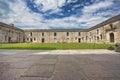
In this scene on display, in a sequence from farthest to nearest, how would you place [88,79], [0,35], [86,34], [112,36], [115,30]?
[86,34] < [0,35] < [112,36] < [115,30] < [88,79]

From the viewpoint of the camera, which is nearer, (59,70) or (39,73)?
(39,73)

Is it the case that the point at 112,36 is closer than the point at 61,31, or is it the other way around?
the point at 112,36

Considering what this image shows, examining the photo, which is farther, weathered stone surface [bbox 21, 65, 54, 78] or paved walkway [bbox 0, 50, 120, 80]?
weathered stone surface [bbox 21, 65, 54, 78]

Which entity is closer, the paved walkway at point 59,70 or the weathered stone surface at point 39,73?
the paved walkway at point 59,70

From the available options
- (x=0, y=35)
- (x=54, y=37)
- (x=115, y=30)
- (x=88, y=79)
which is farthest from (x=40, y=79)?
(x=54, y=37)

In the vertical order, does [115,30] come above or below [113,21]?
below

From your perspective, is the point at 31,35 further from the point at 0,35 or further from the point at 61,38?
the point at 0,35

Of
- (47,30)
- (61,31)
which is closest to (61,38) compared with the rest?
(61,31)

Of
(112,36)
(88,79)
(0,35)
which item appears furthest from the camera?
(0,35)

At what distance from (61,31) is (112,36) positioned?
2609 cm

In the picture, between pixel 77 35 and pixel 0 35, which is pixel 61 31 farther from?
pixel 0 35

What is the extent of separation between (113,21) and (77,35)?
23907 mm

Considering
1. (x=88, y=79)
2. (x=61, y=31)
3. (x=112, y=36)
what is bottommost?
(x=88, y=79)

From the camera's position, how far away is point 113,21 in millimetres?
27453
